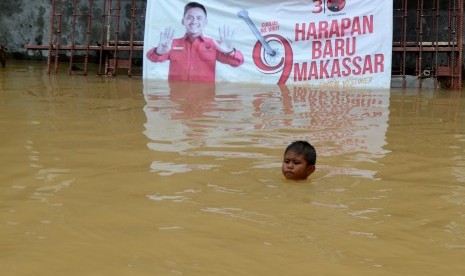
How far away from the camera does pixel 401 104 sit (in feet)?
29.9

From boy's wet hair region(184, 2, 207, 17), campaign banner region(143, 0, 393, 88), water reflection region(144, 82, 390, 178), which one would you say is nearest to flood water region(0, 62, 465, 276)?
water reflection region(144, 82, 390, 178)

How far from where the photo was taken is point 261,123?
703 centimetres

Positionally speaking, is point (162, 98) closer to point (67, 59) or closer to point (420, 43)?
point (420, 43)

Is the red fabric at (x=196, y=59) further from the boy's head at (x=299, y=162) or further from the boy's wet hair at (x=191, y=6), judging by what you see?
the boy's head at (x=299, y=162)

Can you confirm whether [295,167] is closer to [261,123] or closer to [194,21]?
[261,123]

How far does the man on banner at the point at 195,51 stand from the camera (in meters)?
12.0

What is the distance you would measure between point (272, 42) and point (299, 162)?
7506 millimetres

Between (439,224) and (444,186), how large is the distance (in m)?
0.87

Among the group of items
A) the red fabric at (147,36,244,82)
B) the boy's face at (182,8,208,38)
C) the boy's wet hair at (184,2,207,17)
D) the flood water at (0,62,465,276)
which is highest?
the boy's wet hair at (184,2,207,17)

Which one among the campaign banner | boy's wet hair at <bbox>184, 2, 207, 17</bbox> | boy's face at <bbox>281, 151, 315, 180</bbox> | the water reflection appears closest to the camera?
boy's face at <bbox>281, 151, 315, 180</bbox>

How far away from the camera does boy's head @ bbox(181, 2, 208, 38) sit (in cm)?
1219

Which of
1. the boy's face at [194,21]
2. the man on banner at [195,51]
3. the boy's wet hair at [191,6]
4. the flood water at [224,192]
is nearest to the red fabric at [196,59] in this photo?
the man on banner at [195,51]

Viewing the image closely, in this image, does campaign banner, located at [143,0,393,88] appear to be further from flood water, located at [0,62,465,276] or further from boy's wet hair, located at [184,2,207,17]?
flood water, located at [0,62,465,276]

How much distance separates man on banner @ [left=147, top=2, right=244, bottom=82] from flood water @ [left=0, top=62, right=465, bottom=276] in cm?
396
